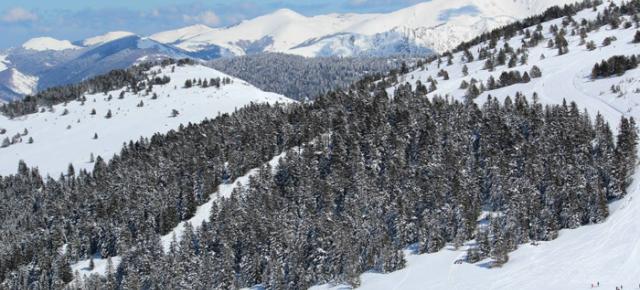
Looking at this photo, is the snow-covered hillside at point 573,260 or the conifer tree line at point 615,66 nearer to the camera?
the snow-covered hillside at point 573,260

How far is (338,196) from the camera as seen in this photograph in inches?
3937

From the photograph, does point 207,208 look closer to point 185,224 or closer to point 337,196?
point 185,224

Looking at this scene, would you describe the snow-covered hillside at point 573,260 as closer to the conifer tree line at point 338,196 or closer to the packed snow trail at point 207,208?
the conifer tree line at point 338,196

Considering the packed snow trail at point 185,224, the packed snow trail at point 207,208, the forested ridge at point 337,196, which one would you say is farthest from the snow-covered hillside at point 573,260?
the packed snow trail at point 185,224

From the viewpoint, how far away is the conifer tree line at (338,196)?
79.2 metres

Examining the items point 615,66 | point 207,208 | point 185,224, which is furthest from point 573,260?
point 207,208

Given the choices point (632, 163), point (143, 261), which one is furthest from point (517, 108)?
point (143, 261)

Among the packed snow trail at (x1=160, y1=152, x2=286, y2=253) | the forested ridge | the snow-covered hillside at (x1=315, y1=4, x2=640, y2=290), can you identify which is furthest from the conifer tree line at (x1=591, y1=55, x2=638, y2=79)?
the packed snow trail at (x1=160, y1=152, x2=286, y2=253)

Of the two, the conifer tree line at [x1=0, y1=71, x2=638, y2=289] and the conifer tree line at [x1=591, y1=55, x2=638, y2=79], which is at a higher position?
the conifer tree line at [x1=591, y1=55, x2=638, y2=79]

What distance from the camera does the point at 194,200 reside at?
118250mm

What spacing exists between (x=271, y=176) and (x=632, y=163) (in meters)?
57.3

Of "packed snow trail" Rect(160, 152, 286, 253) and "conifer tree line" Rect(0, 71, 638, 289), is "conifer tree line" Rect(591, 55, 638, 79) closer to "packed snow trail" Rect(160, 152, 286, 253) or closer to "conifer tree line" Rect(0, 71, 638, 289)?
"conifer tree line" Rect(0, 71, 638, 289)

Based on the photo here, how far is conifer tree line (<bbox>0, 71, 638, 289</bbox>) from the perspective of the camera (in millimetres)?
79250

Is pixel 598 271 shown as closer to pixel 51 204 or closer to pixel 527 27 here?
pixel 51 204
